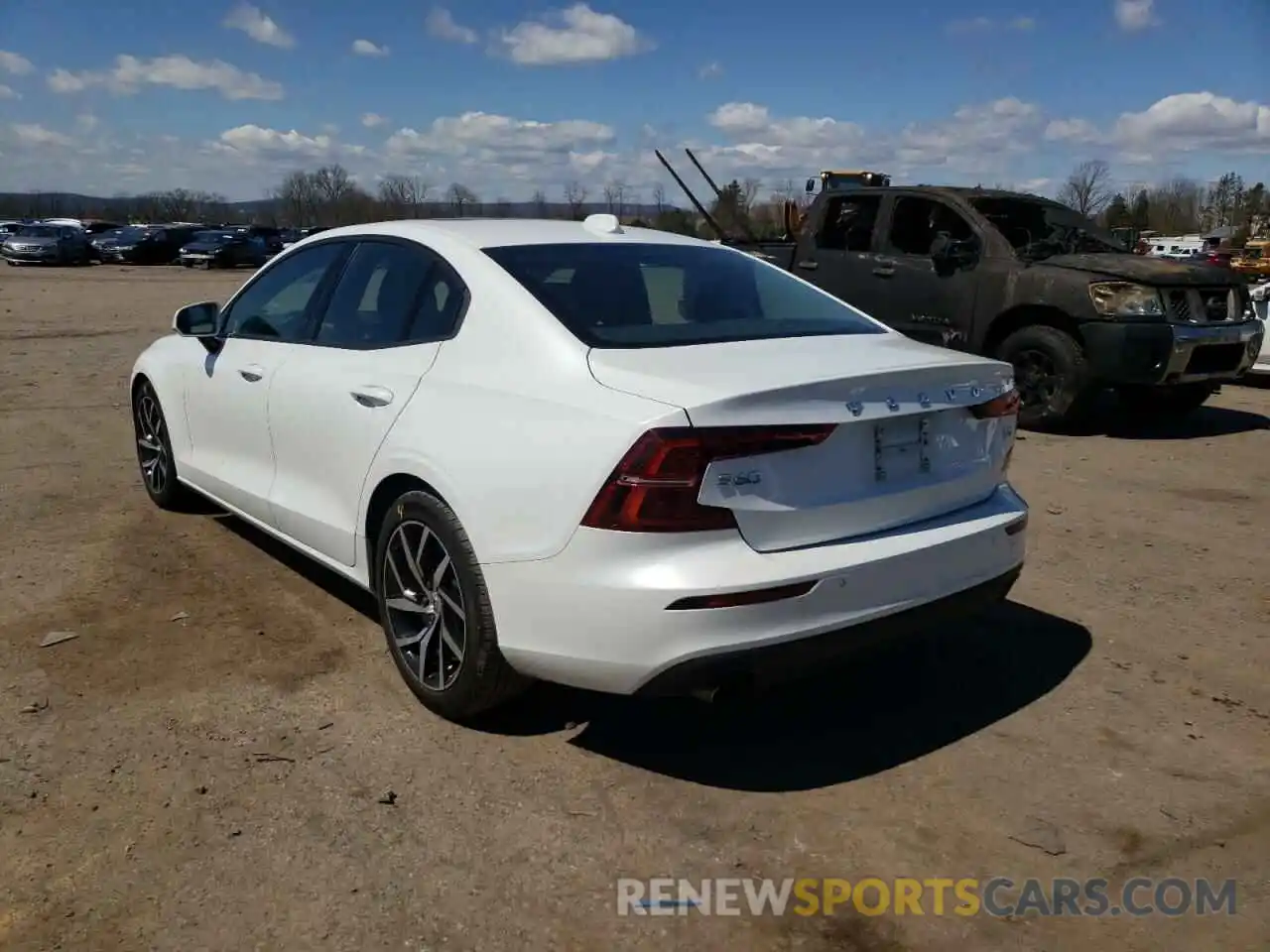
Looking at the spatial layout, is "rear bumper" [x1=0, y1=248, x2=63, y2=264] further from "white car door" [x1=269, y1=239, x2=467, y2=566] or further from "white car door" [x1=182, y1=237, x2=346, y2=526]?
"white car door" [x1=269, y1=239, x2=467, y2=566]

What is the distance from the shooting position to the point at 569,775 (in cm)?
315

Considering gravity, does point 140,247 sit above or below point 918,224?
below

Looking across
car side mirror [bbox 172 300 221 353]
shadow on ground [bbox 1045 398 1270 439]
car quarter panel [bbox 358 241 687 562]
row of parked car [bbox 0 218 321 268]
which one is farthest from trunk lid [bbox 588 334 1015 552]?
row of parked car [bbox 0 218 321 268]

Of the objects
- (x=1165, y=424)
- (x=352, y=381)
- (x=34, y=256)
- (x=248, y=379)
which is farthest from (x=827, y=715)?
(x=34, y=256)

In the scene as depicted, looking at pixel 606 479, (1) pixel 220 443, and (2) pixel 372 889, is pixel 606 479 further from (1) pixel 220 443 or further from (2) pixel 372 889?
(1) pixel 220 443

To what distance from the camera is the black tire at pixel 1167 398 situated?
28.3 feet

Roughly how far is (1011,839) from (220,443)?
12.1 ft

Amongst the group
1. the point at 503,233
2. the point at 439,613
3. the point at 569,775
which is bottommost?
the point at 569,775

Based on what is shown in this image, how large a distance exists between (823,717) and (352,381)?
2001mm

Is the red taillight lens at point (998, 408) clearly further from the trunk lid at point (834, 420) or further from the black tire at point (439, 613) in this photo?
the black tire at point (439, 613)

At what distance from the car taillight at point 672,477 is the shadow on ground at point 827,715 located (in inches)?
27.1

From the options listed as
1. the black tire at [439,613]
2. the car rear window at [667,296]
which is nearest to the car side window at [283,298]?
the car rear window at [667,296]

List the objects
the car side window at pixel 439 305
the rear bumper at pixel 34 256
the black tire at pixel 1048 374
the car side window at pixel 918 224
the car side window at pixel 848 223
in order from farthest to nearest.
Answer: the rear bumper at pixel 34 256 → the car side window at pixel 848 223 → the car side window at pixel 918 224 → the black tire at pixel 1048 374 → the car side window at pixel 439 305

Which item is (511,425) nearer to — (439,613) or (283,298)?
(439,613)
